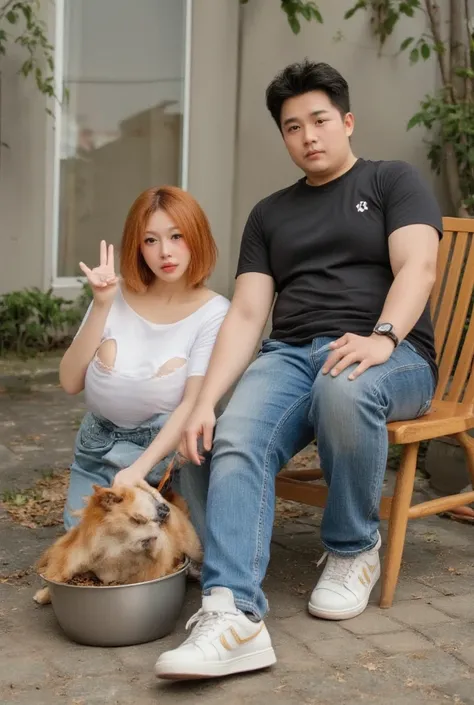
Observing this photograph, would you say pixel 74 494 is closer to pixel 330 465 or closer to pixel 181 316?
pixel 181 316

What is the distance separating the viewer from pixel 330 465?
3033 millimetres

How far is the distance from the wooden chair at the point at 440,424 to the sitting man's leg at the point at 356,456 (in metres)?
0.06

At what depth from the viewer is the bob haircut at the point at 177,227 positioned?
3330mm

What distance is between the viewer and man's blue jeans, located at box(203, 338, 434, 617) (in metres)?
2.83

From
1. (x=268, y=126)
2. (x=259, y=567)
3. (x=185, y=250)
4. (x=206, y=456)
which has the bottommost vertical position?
(x=259, y=567)

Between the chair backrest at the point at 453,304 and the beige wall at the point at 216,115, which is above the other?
the beige wall at the point at 216,115

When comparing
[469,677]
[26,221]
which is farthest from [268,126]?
[469,677]

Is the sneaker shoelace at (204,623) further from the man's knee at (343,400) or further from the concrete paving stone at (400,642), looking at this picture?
the man's knee at (343,400)

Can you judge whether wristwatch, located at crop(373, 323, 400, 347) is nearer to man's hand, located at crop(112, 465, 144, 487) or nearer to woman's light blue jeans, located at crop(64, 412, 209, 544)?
woman's light blue jeans, located at crop(64, 412, 209, 544)

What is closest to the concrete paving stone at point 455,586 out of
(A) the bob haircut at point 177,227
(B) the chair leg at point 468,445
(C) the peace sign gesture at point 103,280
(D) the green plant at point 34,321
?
(B) the chair leg at point 468,445

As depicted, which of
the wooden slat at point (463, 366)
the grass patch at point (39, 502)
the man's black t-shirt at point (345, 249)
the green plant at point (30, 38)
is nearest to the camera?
the man's black t-shirt at point (345, 249)

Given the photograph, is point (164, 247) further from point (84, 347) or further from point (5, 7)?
point (5, 7)

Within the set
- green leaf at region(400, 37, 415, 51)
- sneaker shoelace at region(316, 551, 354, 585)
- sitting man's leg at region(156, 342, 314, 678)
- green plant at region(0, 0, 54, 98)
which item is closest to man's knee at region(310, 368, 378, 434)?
sitting man's leg at region(156, 342, 314, 678)

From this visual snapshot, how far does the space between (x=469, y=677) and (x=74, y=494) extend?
137cm
